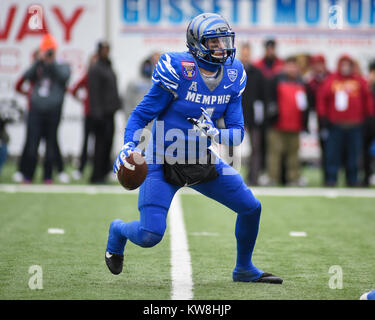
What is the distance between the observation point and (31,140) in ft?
41.3

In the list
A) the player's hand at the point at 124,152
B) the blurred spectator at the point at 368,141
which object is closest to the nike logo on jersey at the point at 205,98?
the player's hand at the point at 124,152

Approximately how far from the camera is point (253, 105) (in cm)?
1277

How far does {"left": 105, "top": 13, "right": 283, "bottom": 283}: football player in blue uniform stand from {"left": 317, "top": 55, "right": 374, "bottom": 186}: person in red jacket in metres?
7.33

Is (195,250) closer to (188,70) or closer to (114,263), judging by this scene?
(114,263)

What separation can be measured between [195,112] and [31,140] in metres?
7.36

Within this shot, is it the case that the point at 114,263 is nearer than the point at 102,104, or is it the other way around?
the point at 114,263

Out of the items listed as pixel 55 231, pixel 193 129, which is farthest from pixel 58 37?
pixel 193 129

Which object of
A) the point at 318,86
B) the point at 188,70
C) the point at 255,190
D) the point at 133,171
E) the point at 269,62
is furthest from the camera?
the point at 269,62

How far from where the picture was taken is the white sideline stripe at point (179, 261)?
5.50m

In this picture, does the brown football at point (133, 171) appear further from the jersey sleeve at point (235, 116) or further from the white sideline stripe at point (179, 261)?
the white sideline stripe at point (179, 261)

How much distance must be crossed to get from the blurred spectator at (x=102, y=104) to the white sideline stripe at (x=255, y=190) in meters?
0.48

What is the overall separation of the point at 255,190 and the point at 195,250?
205 inches
